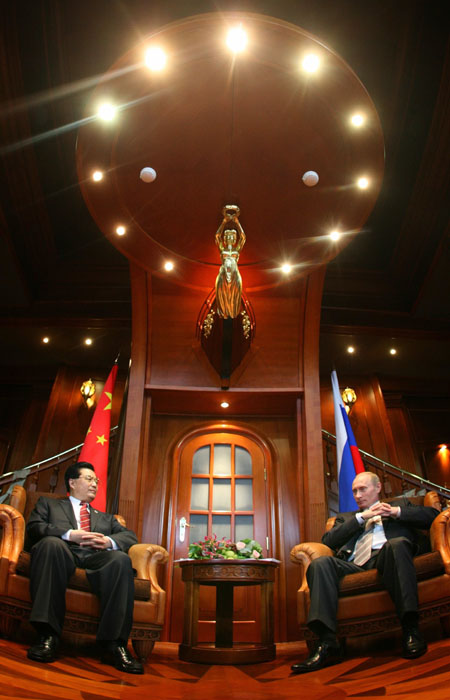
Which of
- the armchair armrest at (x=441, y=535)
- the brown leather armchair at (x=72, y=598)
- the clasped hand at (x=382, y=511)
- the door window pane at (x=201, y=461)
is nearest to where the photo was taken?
the brown leather armchair at (x=72, y=598)

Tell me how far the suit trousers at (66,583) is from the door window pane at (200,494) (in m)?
2.51

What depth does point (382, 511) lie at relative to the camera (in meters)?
2.73

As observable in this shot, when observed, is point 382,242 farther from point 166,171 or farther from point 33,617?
point 33,617

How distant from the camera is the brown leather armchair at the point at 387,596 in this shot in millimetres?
2461

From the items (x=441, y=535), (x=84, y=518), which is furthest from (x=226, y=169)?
(x=441, y=535)

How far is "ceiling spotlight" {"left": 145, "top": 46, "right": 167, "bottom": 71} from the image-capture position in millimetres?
3252

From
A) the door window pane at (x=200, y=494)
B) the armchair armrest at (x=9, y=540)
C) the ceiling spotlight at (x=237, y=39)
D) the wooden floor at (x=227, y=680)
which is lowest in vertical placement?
the wooden floor at (x=227, y=680)

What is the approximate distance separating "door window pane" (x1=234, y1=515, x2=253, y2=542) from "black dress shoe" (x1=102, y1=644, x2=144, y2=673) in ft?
9.02

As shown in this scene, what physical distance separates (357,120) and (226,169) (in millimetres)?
1052

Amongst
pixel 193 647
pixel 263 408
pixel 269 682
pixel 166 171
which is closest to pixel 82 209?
pixel 166 171

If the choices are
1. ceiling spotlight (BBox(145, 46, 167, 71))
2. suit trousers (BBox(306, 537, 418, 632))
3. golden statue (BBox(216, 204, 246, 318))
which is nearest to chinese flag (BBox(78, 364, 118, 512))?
golden statue (BBox(216, 204, 246, 318))

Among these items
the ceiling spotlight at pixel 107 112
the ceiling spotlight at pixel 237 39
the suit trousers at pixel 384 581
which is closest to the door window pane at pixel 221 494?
the suit trousers at pixel 384 581

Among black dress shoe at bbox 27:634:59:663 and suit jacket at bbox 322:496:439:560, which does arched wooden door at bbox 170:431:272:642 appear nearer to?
suit jacket at bbox 322:496:439:560

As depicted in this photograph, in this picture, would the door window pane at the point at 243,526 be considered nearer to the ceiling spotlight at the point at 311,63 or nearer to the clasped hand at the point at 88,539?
the clasped hand at the point at 88,539
